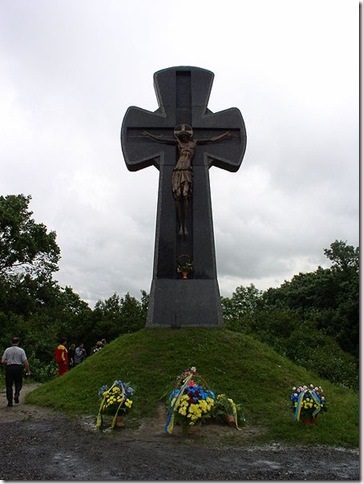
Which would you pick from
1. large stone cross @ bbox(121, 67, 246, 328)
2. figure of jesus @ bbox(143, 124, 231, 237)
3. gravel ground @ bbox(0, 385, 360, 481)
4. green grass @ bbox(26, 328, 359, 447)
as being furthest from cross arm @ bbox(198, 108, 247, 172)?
gravel ground @ bbox(0, 385, 360, 481)

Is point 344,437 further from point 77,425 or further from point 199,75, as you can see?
point 199,75

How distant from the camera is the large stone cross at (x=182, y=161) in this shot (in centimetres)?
1134

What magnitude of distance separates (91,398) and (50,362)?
816 cm

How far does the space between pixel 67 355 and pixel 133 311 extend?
6.01 meters

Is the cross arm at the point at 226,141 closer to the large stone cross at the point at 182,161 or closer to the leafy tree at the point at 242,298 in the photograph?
the large stone cross at the point at 182,161

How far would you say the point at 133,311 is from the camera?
61.3 feet

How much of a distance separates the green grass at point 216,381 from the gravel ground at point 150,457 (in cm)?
53

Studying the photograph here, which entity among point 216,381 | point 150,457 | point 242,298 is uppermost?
point 242,298

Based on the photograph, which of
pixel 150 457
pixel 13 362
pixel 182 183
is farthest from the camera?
pixel 182 183

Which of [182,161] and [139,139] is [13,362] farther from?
[139,139]

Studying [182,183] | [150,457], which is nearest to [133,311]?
→ [182,183]

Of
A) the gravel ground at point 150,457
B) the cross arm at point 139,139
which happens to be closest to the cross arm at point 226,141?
the cross arm at point 139,139

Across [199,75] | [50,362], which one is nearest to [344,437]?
[199,75]

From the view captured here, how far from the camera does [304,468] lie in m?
5.13
